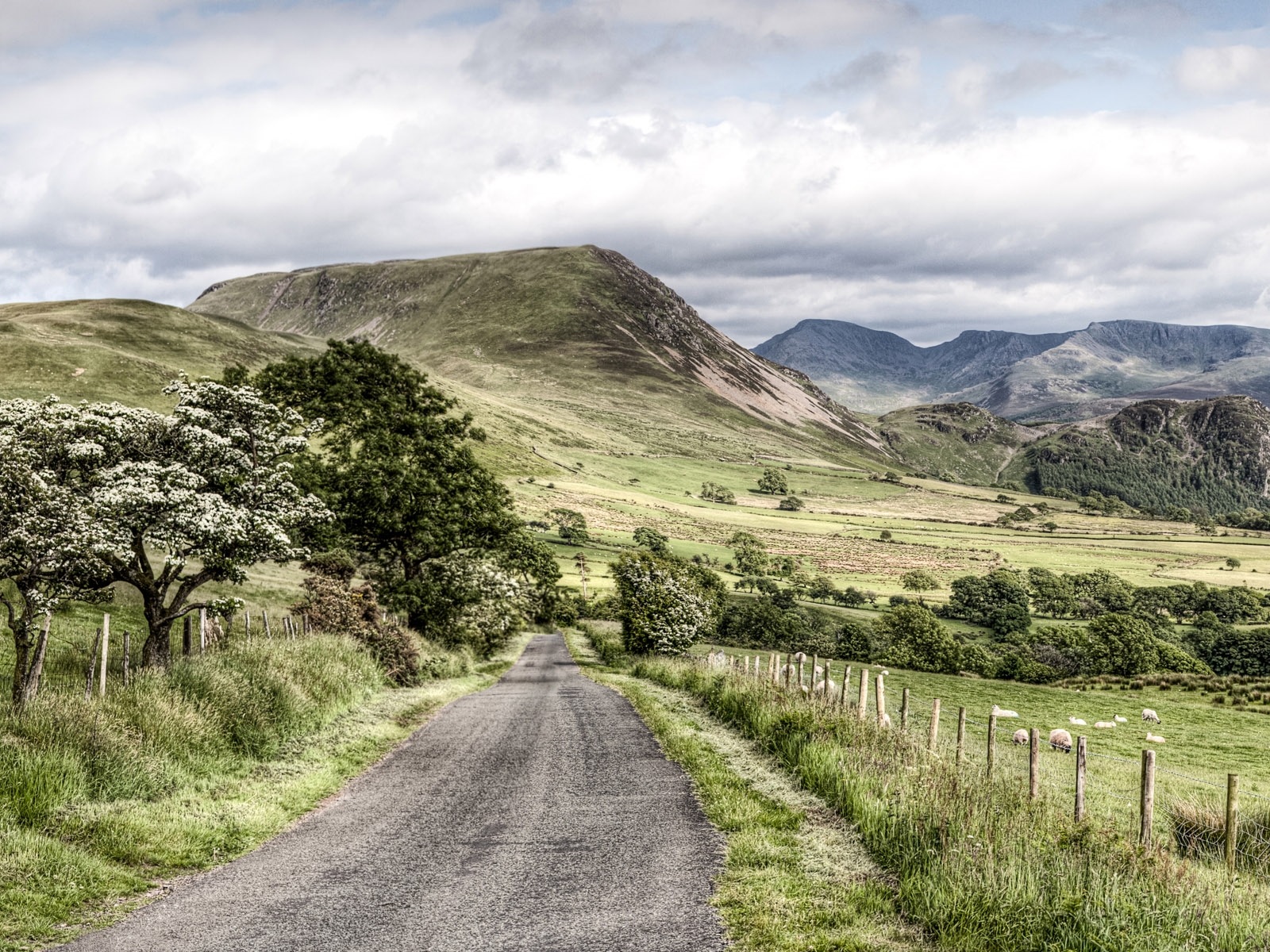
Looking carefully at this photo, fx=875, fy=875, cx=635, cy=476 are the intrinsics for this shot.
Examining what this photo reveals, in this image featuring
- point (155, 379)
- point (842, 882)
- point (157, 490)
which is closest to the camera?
point (842, 882)

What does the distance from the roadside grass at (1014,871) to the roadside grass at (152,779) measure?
29.1 feet

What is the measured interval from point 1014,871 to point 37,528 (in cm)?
1611

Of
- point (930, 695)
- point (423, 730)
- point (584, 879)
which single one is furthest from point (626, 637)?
point (584, 879)

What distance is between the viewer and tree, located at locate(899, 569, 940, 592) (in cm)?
16300

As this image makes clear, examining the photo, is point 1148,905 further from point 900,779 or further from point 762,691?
point 762,691

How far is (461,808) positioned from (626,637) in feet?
182

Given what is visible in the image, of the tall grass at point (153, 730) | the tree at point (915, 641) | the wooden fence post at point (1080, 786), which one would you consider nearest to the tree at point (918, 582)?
the tree at point (915, 641)

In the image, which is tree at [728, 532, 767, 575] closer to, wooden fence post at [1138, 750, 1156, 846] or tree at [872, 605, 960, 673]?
tree at [872, 605, 960, 673]

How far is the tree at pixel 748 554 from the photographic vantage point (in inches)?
6344

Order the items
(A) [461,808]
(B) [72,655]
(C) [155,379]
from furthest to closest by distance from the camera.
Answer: (C) [155,379]
(B) [72,655]
(A) [461,808]

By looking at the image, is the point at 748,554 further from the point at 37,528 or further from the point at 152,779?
the point at 152,779

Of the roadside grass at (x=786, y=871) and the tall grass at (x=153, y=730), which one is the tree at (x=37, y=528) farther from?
the roadside grass at (x=786, y=871)

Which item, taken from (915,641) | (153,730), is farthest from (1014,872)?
(915,641)

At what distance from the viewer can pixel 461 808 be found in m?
14.4
